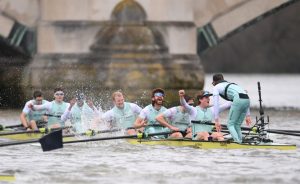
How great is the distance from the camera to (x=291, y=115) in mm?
34562

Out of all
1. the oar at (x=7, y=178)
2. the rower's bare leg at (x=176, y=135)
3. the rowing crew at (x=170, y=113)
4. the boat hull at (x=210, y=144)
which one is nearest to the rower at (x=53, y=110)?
the rowing crew at (x=170, y=113)

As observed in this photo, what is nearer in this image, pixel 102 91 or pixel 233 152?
pixel 233 152

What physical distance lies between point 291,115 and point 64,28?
7.01m

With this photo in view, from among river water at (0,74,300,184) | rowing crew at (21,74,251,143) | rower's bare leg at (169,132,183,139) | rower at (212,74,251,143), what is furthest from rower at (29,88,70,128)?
rower at (212,74,251,143)

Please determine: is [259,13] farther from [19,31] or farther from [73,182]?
[73,182]

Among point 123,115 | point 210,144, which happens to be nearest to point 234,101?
point 210,144

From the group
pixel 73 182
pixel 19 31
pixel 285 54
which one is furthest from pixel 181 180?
pixel 285 54

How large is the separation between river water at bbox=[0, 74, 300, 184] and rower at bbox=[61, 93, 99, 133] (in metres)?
1.04

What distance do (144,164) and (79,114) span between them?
5.46m

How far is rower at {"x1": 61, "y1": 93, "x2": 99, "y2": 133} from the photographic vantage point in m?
26.0

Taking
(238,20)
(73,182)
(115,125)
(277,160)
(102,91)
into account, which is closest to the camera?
(73,182)

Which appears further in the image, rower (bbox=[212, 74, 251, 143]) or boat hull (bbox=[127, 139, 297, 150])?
rower (bbox=[212, 74, 251, 143])

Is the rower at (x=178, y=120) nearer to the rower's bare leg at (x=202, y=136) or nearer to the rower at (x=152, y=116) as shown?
the rower at (x=152, y=116)

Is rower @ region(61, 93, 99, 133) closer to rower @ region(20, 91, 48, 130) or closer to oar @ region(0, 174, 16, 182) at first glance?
rower @ region(20, 91, 48, 130)
